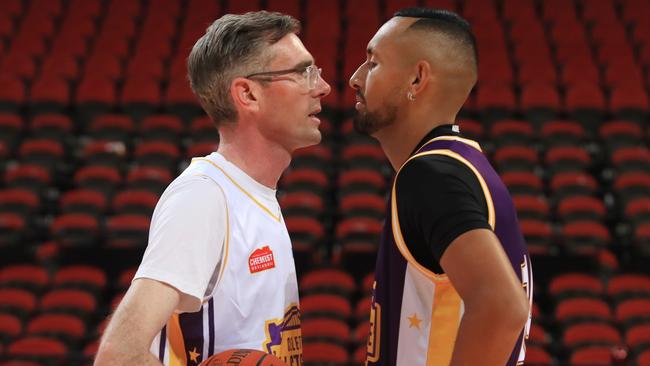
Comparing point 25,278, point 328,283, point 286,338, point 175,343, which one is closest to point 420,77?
point 286,338

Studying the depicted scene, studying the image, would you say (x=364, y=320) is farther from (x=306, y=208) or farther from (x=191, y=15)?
(x=191, y=15)

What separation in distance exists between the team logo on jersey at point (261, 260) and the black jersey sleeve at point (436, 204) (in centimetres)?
42

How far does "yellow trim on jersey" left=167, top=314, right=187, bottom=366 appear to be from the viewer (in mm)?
2135

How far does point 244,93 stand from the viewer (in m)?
2.31

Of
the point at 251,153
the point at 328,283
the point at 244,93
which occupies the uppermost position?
the point at 244,93

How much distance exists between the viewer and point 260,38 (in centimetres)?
231

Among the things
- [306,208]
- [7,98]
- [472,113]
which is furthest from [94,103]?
[472,113]

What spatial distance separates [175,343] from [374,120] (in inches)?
28.8

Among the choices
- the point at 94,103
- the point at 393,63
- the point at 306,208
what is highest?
the point at 393,63

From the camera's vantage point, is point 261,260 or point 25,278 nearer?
point 261,260

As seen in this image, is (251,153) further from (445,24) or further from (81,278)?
(81,278)

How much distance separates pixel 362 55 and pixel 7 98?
4.48 metres

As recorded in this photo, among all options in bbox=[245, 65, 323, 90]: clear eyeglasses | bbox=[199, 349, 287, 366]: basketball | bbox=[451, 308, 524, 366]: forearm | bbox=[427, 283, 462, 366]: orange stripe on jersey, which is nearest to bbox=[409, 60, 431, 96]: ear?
bbox=[245, 65, 323, 90]: clear eyeglasses

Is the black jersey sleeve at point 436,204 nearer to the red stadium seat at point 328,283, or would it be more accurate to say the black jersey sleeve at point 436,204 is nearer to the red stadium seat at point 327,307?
the red stadium seat at point 327,307
